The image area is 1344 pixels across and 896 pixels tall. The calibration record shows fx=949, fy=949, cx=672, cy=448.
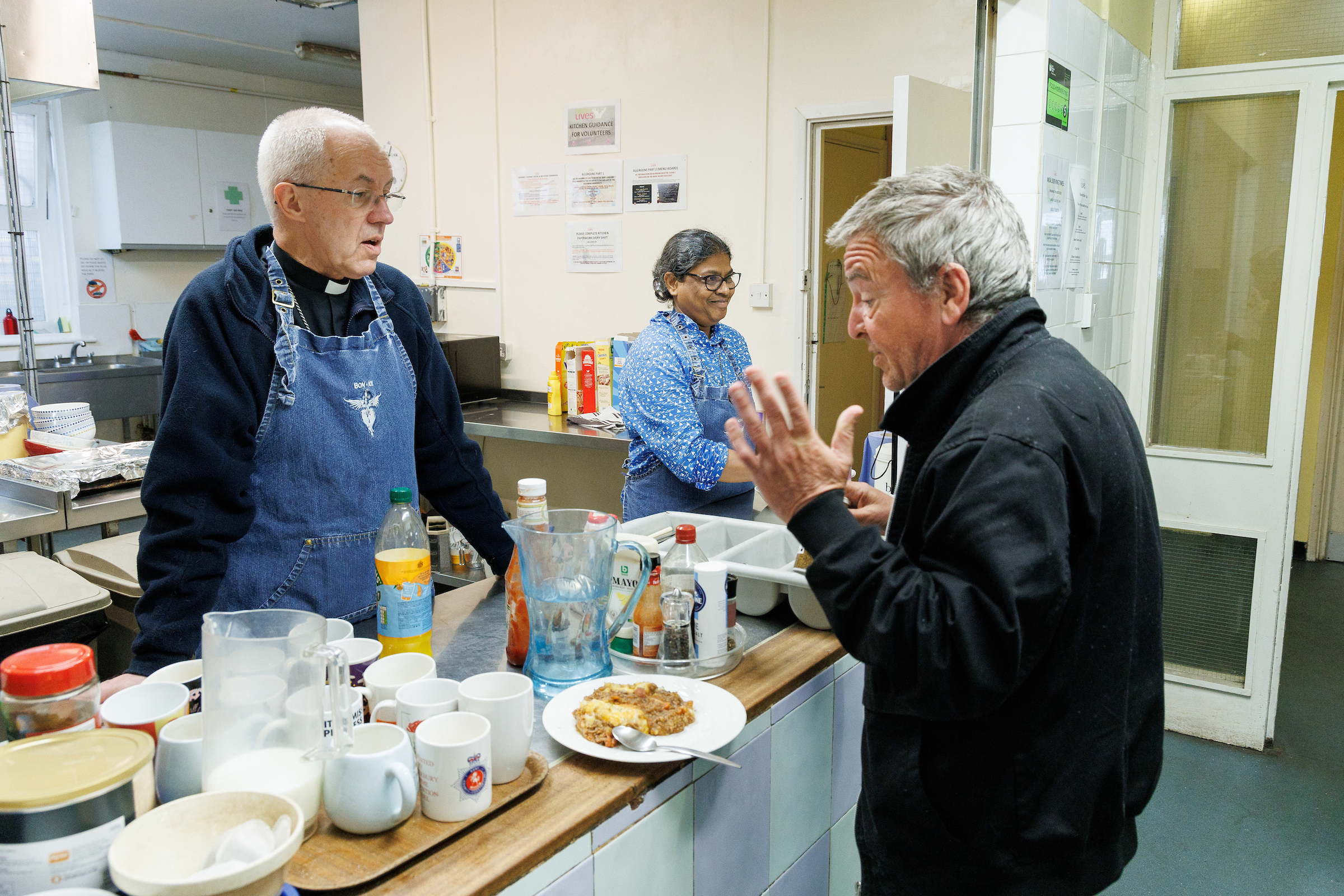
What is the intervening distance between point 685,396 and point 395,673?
4.67ft

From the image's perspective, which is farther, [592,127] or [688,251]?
[592,127]

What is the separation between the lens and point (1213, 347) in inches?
127

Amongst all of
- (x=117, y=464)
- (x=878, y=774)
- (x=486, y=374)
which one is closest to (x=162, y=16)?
(x=486, y=374)

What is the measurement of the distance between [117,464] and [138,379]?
302cm

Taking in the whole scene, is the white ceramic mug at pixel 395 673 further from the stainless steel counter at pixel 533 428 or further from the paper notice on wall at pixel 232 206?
the paper notice on wall at pixel 232 206

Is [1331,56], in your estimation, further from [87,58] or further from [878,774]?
[87,58]

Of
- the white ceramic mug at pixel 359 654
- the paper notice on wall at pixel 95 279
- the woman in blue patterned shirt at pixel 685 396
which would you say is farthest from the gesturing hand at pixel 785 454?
the paper notice on wall at pixel 95 279

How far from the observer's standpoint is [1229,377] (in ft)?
10.5

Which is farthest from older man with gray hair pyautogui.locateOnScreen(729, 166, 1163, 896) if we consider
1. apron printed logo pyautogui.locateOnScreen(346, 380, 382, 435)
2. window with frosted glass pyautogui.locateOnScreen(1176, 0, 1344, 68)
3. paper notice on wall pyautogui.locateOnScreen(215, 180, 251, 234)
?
paper notice on wall pyautogui.locateOnScreen(215, 180, 251, 234)

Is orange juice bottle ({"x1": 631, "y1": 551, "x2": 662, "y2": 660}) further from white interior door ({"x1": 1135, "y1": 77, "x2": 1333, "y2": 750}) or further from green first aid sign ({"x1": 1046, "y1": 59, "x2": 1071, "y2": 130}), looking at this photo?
white interior door ({"x1": 1135, "y1": 77, "x2": 1333, "y2": 750})

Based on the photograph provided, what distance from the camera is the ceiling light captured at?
602 cm

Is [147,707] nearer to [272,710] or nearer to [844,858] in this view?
[272,710]

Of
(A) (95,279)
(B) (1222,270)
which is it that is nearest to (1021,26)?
(B) (1222,270)

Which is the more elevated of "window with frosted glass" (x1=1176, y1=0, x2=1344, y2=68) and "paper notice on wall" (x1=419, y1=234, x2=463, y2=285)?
"window with frosted glass" (x1=1176, y1=0, x2=1344, y2=68)
